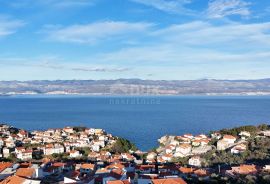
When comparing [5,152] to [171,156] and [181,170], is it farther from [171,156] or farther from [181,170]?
[181,170]

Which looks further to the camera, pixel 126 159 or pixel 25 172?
pixel 126 159

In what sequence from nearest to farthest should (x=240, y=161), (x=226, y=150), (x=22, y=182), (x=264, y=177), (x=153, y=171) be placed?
1. (x=22, y=182)
2. (x=264, y=177)
3. (x=153, y=171)
4. (x=240, y=161)
5. (x=226, y=150)

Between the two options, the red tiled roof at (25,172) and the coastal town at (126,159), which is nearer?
the coastal town at (126,159)

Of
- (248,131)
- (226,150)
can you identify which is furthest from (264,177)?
(248,131)

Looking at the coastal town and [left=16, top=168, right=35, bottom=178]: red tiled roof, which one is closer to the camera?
the coastal town

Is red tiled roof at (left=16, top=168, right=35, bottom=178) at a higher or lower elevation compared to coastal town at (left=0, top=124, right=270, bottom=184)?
higher

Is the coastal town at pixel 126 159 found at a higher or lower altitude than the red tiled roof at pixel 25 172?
lower

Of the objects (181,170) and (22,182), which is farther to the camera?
(181,170)

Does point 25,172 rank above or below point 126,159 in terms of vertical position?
above
